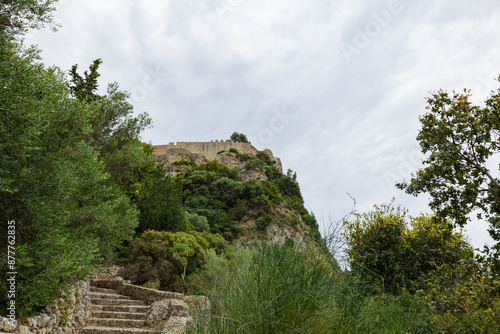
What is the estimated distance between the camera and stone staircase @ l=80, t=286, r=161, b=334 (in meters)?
7.39

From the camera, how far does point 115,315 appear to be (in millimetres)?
8766

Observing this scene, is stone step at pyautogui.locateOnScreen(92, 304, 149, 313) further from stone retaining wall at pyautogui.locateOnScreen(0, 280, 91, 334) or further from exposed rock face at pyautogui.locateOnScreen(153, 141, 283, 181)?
exposed rock face at pyautogui.locateOnScreen(153, 141, 283, 181)

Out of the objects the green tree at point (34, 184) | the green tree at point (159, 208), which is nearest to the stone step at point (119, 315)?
the green tree at point (34, 184)

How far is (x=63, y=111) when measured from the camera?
7.10m

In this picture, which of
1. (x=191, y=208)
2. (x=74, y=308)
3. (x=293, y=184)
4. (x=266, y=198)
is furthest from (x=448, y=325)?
(x=293, y=184)

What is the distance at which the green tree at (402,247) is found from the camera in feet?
27.8

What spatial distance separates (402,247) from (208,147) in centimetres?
4786

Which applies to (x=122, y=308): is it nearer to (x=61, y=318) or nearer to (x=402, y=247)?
(x=61, y=318)

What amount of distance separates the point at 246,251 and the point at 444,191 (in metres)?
4.62

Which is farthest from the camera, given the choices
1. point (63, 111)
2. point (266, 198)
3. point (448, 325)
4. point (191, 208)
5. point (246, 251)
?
point (266, 198)

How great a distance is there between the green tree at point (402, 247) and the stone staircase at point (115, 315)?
19.4ft

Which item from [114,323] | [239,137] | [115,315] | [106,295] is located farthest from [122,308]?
[239,137]

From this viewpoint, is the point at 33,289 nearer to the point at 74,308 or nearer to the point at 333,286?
the point at 74,308

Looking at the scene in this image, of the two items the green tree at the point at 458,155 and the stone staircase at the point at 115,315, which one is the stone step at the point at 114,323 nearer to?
the stone staircase at the point at 115,315
